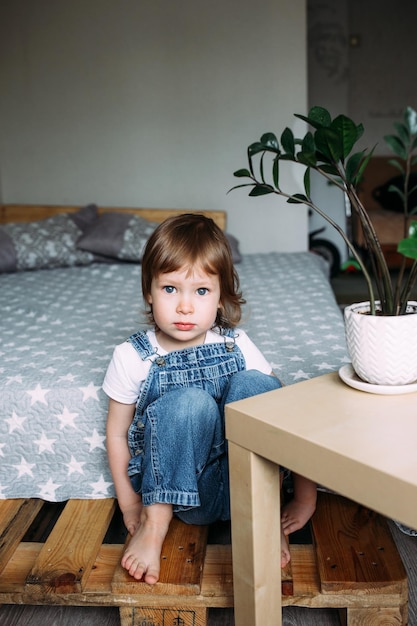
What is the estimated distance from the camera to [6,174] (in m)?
3.62

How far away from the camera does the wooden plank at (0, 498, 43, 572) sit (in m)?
1.15

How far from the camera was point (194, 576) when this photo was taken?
3.30 feet

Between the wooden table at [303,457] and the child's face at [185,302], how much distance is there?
11.0 inches

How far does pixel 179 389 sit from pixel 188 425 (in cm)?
7

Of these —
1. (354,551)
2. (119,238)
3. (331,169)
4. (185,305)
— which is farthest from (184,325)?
(119,238)

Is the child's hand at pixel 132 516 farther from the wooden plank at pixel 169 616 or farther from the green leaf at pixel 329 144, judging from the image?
the green leaf at pixel 329 144

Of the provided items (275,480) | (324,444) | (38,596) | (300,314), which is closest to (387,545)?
(275,480)

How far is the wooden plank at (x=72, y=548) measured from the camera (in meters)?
1.03

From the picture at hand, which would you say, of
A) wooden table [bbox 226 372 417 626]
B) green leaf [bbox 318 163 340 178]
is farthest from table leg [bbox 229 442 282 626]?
green leaf [bbox 318 163 340 178]

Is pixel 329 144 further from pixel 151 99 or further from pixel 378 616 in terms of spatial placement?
pixel 151 99

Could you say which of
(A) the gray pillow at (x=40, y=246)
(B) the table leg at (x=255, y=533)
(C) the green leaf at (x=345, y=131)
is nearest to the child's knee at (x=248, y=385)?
(B) the table leg at (x=255, y=533)

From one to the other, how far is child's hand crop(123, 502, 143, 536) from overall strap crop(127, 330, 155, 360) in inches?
11.5

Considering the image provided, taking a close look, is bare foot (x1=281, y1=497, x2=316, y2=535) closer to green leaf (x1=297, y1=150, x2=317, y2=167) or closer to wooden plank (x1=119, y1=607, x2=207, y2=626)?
wooden plank (x1=119, y1=607, x2=207, y2=626)

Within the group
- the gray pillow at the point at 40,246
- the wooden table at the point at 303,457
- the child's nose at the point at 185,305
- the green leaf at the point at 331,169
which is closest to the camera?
the wooden table at the point at 303,457
